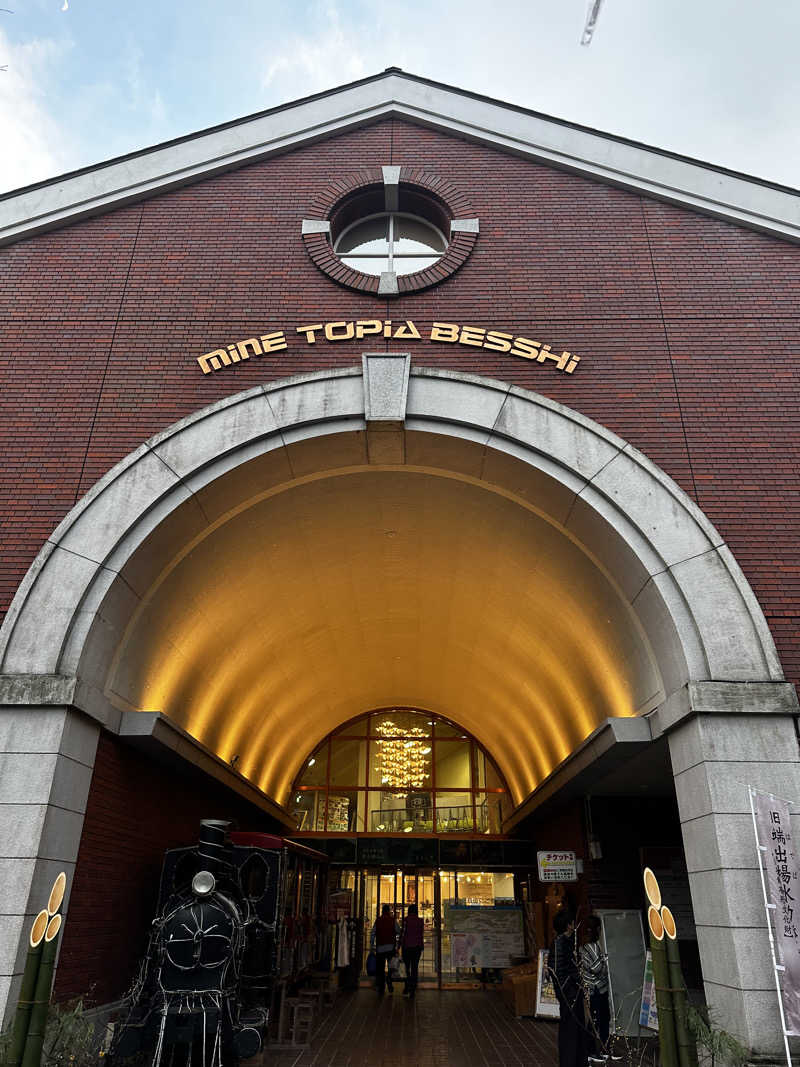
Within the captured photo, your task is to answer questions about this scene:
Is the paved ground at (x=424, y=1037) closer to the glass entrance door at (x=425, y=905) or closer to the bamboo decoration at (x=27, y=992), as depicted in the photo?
the glass entrance door at (x=425, y=905)

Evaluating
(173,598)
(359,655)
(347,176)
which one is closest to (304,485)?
(173,598)

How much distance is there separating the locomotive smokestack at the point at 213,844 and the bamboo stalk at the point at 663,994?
17.5 ft

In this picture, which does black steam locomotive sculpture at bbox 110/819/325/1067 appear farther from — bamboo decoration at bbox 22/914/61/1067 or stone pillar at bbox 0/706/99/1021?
bamboo decoration at bbox 22/914/61/1067

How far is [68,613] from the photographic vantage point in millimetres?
7867

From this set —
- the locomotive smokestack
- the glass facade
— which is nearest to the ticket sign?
the locomotive smokestack

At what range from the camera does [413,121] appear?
11242 mm

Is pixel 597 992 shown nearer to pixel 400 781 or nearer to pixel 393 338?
pixel 393 338

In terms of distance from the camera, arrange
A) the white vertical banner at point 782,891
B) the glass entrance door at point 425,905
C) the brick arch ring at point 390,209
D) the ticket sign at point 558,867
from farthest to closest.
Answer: the glass entrance door at point 425,905 < the ticket sign at point 558,867 < the brick arch ring at point 390,209 < the white vertical banner at point 782,891

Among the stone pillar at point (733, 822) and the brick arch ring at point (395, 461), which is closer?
the stone pillar at point (733, 822)

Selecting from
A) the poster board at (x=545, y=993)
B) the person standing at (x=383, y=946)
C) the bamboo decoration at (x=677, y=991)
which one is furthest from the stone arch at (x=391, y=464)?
the person standing at (x=383, y=946)

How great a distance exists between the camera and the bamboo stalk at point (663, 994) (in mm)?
5027

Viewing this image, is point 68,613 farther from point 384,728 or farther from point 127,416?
point 384,728

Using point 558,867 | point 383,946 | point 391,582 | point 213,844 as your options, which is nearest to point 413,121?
point 391,582

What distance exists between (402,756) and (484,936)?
5.68 m
